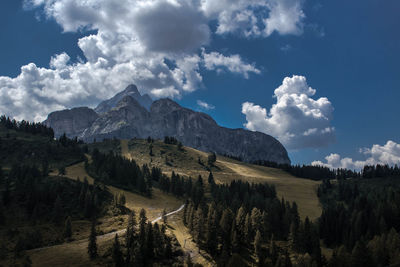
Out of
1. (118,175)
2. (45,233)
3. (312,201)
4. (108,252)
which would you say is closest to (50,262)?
(108,252)

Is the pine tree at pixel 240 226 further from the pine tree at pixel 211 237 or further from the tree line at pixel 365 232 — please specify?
the tree line at pixel 365 232

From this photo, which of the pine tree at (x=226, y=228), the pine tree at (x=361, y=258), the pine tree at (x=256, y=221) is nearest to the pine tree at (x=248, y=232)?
the pine tree at (x=256, y=221)

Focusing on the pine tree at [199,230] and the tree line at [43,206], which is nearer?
the tree line at [43,206]

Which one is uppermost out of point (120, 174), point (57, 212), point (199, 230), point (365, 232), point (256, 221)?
point (120, 174)

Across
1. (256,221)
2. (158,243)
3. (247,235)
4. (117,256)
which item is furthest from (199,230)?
(117,256)

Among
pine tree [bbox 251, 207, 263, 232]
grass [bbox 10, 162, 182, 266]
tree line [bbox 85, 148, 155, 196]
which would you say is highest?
tree line [bbox 85, 148, 155, 196]

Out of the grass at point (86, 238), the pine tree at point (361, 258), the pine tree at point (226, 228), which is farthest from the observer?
the pine tree at point (226, 228)

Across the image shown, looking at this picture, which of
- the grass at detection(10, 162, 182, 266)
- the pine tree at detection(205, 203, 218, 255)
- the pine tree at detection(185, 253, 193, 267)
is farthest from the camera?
the pine tree at detection(205, 203, 218, 255)

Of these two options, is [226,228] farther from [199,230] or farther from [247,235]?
[247,235]

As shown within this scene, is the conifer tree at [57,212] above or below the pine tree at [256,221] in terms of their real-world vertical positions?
below

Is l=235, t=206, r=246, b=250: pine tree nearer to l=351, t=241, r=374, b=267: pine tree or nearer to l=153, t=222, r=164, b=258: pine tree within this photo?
l=153, t=222, r=164, b=258: pine tree

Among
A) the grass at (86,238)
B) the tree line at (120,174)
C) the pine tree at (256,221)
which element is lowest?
the grass at (86,238)

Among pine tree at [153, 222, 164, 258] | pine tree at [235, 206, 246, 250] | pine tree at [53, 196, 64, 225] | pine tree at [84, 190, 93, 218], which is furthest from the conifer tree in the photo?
pine tree at [235, 206, 246, 250]

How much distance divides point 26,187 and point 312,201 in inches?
6442
